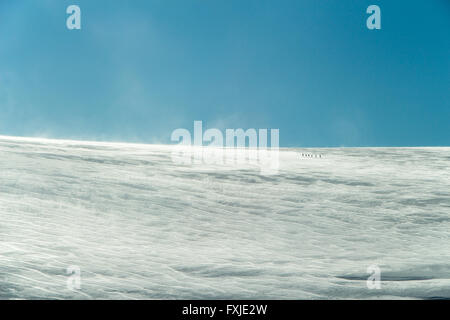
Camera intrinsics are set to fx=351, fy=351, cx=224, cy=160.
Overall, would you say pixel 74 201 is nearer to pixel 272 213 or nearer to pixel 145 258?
pixel 145 258

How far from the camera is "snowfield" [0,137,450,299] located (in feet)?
13.2

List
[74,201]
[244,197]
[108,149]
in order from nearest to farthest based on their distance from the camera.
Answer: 1. [74,201]
2. [244,197]
3. [108,149]

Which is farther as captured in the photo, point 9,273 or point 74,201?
point 74,201

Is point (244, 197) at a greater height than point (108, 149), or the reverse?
point (108, 149)

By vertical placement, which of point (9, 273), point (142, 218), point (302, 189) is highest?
point (302, 189)

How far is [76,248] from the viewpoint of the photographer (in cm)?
482

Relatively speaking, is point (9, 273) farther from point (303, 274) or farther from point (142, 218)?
point (303, 274)

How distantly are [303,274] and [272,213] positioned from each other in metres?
2.55

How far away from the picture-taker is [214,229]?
6.06 meters

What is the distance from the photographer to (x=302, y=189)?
849cm

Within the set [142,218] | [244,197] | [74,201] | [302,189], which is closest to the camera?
[142,218]

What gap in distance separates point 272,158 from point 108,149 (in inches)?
231

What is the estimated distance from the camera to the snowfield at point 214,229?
13.2ft
